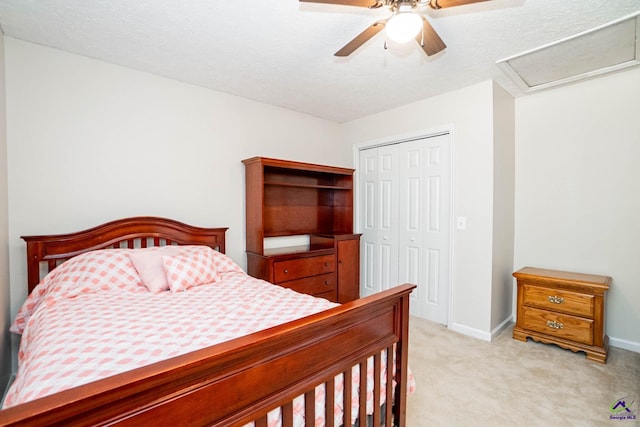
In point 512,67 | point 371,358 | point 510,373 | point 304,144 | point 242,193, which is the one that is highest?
point 512,67

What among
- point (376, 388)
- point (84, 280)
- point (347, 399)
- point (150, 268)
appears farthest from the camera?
point (150, 268)

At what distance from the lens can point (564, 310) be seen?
247 centimetres

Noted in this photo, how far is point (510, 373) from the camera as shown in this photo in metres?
2.16

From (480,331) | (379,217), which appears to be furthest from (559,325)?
(379,217)

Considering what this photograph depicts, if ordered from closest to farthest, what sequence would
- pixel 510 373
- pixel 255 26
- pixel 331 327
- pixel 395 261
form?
pixel 331 327 → pixel 255 26 → pixel 510 373 → pixel 395 261

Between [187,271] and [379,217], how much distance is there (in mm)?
2398

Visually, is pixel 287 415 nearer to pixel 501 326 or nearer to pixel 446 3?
pixel 446 3

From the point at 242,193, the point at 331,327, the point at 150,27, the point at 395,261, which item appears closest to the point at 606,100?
→ the point at 395,261

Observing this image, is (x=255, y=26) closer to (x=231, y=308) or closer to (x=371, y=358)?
(x=231, y=308)

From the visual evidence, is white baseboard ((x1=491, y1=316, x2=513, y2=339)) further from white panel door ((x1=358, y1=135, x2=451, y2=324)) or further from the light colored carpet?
white panel door ((x1=358, y1=135, x2=451, y2=324))

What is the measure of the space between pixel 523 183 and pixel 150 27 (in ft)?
11.6

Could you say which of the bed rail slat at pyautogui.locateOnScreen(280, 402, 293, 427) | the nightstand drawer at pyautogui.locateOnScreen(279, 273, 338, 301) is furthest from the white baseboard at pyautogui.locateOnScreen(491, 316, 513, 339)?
the bed rail slat at pyautogui.locateOnScreen(280, 402, 293, 427)

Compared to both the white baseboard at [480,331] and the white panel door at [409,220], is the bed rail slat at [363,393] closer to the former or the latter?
A: the white baseboard at [480,331]

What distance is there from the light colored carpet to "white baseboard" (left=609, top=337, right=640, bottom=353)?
8 centimetres
